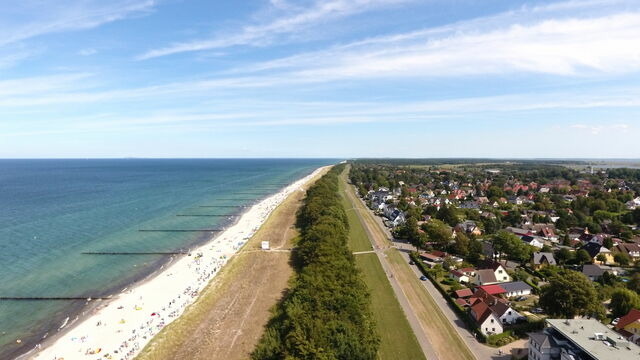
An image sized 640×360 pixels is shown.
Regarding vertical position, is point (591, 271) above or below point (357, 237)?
below

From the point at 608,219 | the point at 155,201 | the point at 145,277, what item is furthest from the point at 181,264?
the point at 608,219

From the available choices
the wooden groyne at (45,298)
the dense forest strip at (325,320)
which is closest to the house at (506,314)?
the dense forest strip at (325,320)

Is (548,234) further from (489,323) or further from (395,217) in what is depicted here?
(489,323)

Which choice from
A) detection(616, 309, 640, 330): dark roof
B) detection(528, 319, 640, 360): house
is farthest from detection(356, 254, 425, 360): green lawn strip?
detection(616, 309, 640, 330): dark roof

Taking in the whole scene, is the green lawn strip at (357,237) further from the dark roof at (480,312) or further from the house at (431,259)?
the dark roof at (480,312)

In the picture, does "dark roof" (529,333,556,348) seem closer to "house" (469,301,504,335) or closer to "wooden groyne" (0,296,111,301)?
"house" (469,301,504,335)

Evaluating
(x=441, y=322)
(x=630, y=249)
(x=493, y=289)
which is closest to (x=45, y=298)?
(x=441, y=322)
